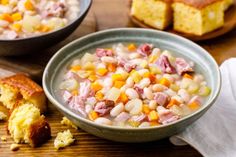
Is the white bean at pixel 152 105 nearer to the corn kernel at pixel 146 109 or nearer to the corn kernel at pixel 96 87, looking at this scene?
the corn kernel at pixel 146 109

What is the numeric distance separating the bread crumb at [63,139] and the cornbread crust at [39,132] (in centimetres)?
5

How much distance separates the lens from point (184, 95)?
2.29m

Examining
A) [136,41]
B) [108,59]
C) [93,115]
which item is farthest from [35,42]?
[93,115]

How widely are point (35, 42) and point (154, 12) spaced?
0.73 meters

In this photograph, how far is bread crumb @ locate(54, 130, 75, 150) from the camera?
7.55ft

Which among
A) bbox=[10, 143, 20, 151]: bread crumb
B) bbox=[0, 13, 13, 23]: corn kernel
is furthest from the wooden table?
bbox=[0, 13, 13, 23]: corn kernel

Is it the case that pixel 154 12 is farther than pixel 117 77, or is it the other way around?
pixel 154 12

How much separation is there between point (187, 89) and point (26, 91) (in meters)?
0.66

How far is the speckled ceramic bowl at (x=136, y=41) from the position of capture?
2127 mm

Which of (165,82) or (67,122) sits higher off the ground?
(165,82)

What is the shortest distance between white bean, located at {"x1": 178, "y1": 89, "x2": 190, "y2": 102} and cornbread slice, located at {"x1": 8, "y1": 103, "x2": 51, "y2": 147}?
0.54 meters

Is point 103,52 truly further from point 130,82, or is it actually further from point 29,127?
point 29,127

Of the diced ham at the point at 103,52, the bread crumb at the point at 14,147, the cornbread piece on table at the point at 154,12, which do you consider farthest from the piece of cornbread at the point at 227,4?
the bread crumb at the point at 14,147

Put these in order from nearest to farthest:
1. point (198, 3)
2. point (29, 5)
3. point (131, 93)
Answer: point (131, 93) → point (29, 5) → point (198, 3)
